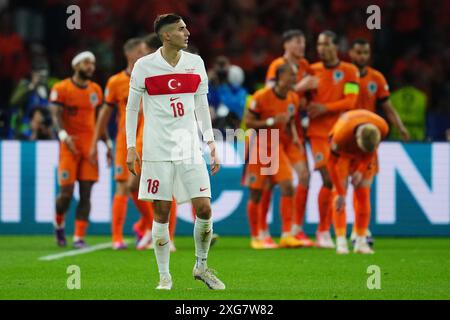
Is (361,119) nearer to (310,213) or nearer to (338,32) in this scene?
(310,213)

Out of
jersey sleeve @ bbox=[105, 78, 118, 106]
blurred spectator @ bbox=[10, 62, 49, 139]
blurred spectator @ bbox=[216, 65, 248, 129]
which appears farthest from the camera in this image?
blurred spectator @ bbox=[10, 62, 49, 139]

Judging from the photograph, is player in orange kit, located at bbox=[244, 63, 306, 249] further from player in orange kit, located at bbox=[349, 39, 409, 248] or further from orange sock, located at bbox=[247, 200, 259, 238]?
player in orange kit, located at bbox=[349, 39, 409, 248]

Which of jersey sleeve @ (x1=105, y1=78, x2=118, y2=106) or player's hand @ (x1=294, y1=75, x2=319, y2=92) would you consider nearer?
jersey sleeve @ (x1=105, y1=78, x2=118, y2=106)

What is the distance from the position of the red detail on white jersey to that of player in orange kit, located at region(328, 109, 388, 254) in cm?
379

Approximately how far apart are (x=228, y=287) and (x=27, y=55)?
12.2 meters

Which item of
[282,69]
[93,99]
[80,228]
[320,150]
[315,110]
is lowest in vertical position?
[80,228]

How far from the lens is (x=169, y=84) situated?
33.0 feet

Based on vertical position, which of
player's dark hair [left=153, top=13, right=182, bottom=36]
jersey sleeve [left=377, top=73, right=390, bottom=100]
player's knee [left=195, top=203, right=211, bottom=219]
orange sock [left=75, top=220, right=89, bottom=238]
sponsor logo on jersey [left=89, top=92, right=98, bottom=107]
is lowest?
orange sock [left=75, top=220, right=89, bottom=238]

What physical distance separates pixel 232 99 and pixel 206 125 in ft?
27.6

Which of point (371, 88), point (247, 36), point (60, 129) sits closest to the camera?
point (60, 129)

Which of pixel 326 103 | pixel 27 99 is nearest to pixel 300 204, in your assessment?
pixel 326 103

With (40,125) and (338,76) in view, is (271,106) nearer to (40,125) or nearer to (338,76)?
(338,76)

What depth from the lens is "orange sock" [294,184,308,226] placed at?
15.7 meters

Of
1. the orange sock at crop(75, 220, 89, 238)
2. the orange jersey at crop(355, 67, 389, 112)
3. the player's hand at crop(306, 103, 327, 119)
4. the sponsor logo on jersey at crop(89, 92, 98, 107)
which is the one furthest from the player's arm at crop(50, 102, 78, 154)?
the orange jersey at crop(355, 67, 389, 112)
